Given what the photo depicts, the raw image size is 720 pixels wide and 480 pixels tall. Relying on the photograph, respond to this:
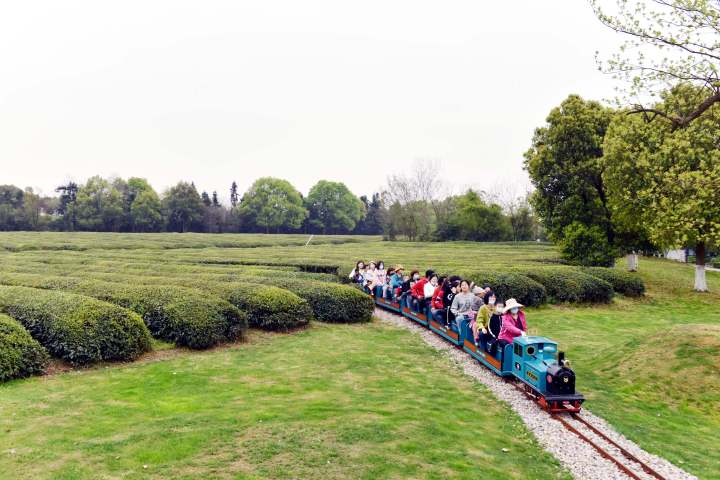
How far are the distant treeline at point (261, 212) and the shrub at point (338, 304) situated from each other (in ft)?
151

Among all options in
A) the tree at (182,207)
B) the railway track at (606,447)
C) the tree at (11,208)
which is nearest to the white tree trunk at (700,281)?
the railway track at (606,447)

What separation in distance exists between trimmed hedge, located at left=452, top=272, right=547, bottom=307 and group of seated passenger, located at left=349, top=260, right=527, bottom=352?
3171mm

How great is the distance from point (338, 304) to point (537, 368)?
27.9 feet

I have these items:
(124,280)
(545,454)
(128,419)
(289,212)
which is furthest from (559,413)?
(289,212)

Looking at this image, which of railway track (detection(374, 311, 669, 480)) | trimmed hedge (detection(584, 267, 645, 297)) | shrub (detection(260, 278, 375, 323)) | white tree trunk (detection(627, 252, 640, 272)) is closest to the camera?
railway track (detection(374, 311, 669, 480))

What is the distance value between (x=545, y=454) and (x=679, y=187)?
7387mm

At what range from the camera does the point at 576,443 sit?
26.1 ft

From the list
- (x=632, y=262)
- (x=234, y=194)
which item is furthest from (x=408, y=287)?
(x=234, y=194)

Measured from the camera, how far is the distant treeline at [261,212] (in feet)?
208

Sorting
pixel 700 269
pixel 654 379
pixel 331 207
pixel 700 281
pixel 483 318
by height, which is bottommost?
pixel 654 379

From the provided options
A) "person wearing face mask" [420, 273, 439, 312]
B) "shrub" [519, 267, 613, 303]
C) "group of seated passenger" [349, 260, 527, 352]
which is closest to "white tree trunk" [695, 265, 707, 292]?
"shrub" [519, 267, 613, 303]

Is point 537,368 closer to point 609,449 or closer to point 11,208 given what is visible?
point 609,449

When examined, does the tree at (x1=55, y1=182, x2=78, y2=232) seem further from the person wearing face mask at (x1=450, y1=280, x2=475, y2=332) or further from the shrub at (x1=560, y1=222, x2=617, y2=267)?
the person wearing face mask at (x1=450, y1=280, x2=475, y2=332)

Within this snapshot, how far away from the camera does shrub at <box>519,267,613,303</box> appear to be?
20.7 m
